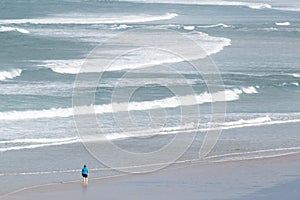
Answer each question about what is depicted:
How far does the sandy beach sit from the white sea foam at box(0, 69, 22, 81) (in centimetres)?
1733

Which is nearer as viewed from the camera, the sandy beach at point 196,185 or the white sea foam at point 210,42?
the sandy beach at point 196,185

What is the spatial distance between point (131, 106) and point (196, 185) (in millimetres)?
11825

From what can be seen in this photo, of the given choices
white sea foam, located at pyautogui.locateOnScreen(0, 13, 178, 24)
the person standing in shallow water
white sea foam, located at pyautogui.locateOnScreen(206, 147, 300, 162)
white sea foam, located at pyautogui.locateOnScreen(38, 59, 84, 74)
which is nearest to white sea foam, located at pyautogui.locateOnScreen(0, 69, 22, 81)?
white sea foam, located at pyautogui.locateOnScreen(38, 59, 84, 74)

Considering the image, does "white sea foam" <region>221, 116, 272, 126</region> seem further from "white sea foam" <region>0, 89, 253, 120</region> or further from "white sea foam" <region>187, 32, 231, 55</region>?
"white sea foam" <region>187, 32, 231, 55</region>

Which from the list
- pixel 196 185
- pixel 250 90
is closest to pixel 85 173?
pixel 196 185

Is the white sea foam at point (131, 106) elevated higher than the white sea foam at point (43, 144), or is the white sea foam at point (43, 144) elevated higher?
the white sea foam at point (131, 106)

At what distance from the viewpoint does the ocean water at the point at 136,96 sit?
26609 mm

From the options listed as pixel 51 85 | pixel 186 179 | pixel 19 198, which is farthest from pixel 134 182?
pixel 51 85

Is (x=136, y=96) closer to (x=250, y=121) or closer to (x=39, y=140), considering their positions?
(x=250, y=121)

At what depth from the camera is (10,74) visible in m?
42.1

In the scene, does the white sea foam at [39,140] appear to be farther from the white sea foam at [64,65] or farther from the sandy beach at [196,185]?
the white sea foam at [64,65]

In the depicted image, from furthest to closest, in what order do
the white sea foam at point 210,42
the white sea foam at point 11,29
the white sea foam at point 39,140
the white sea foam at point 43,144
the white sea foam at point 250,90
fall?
the white sea foam at point 11,29 < the white sea foam at point 210,42 < the white sea foam at point 250,90 < the white sea foam at point 39,140 < the white sea foam at point 43,144

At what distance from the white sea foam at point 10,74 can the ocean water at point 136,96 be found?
5 centimetres

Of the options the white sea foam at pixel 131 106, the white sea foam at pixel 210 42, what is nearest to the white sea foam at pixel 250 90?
the white sea foam at pixel 131 106
